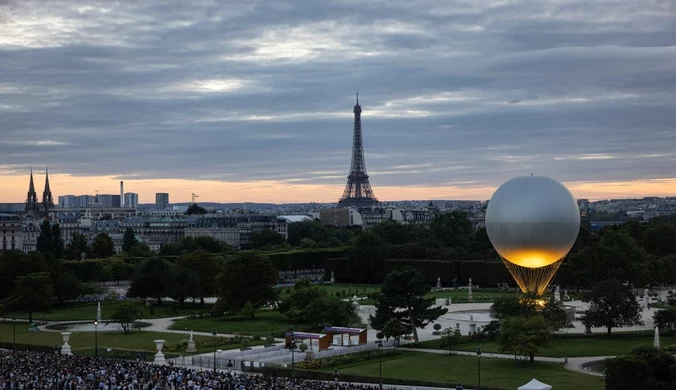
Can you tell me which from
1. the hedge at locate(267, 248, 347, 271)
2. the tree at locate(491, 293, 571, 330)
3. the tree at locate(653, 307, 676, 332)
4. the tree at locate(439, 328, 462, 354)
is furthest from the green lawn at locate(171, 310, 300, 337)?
the hedge at locate(267, 248, 347, 271)

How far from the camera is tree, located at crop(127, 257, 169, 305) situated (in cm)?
9256

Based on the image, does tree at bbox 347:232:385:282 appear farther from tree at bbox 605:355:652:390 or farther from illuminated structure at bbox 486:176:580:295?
tree at bbox 605:355:652:390

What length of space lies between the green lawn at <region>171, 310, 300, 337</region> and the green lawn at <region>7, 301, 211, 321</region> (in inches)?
240

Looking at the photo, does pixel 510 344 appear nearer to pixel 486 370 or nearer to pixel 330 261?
pixel 486 370

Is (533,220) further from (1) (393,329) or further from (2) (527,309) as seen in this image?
(1) (393,329)

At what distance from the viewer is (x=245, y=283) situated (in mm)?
81938

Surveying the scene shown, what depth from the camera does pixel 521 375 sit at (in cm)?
5256

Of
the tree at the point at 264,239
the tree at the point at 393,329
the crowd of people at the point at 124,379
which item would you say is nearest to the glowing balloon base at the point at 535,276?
the tree at the point at 393,329

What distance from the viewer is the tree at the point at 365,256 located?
12088 cm

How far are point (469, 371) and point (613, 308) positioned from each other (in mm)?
17459

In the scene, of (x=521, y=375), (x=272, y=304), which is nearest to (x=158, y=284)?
(x=272, y=304)

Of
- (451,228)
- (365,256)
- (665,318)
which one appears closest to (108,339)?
(665,318)

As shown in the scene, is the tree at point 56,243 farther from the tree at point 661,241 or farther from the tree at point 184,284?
the tree at point 661,241

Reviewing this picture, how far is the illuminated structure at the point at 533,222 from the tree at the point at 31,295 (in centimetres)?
3695
